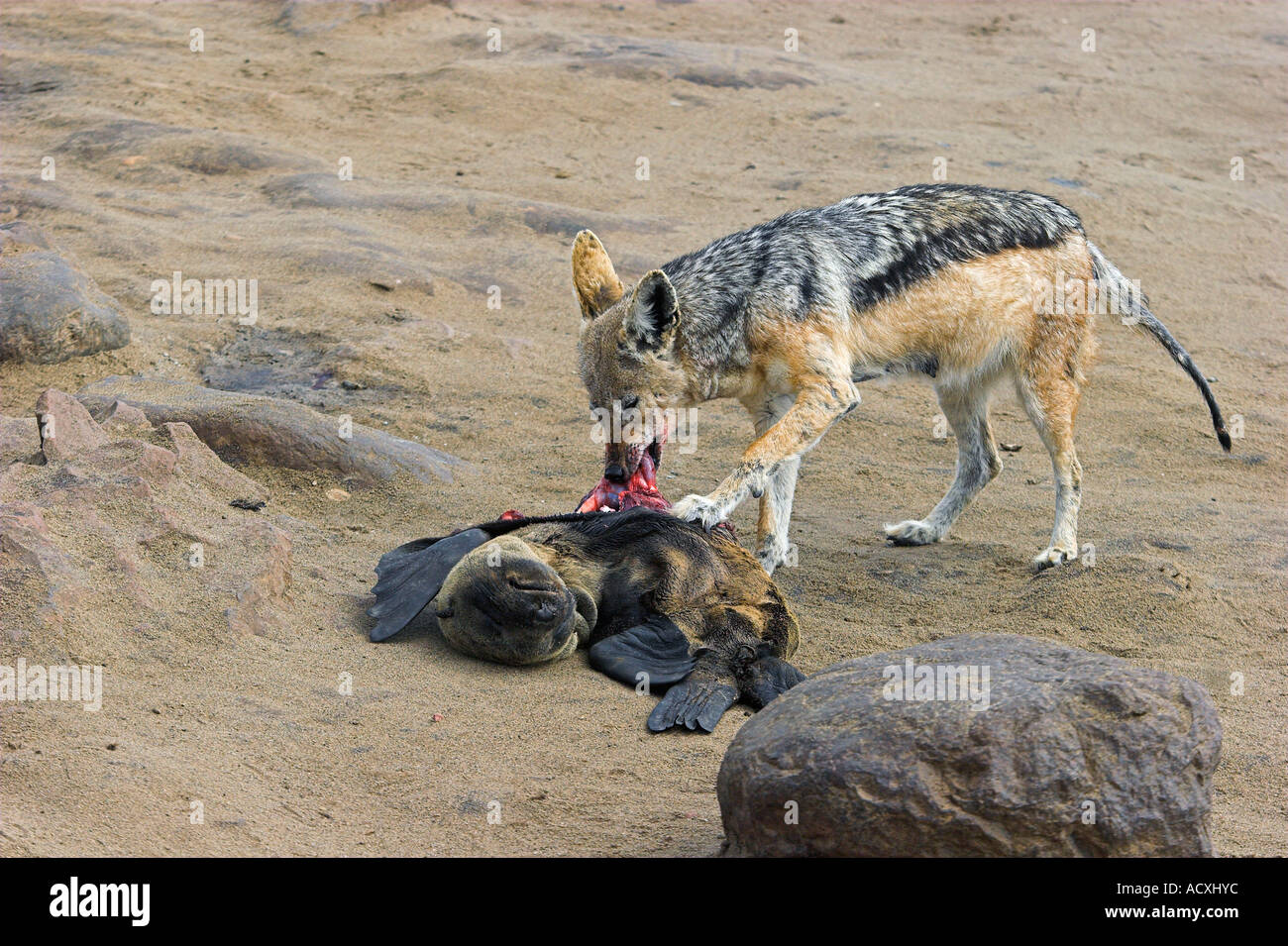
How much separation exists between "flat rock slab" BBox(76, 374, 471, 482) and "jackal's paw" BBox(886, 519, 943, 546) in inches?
104

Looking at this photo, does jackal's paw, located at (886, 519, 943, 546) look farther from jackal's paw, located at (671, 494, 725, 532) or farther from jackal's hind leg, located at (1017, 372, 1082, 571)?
jackal's paw, located at (671, 494, 725, 532)

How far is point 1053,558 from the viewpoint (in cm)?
700

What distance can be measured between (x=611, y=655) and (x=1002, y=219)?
3.70 m

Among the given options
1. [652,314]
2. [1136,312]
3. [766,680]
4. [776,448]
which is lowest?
[766,680]

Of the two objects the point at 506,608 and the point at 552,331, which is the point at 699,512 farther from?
the point at 552,331

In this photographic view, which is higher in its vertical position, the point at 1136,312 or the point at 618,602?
the point at 1136,312

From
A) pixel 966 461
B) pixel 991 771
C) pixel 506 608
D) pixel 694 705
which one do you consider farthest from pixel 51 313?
pixel 991 771

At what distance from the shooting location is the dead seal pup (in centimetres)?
503

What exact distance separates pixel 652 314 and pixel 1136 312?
3350 millimetres

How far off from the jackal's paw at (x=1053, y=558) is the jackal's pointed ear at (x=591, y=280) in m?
2.75

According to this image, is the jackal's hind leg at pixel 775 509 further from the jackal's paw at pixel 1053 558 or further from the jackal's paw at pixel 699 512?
the jackal's paw at pixel 1053 558

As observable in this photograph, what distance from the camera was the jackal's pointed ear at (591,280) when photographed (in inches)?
263

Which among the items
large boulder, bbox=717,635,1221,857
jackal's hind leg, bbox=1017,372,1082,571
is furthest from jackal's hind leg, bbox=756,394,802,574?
large boulder, bbox=717,635,1221,857


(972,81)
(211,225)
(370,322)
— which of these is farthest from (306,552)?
(972,81)
